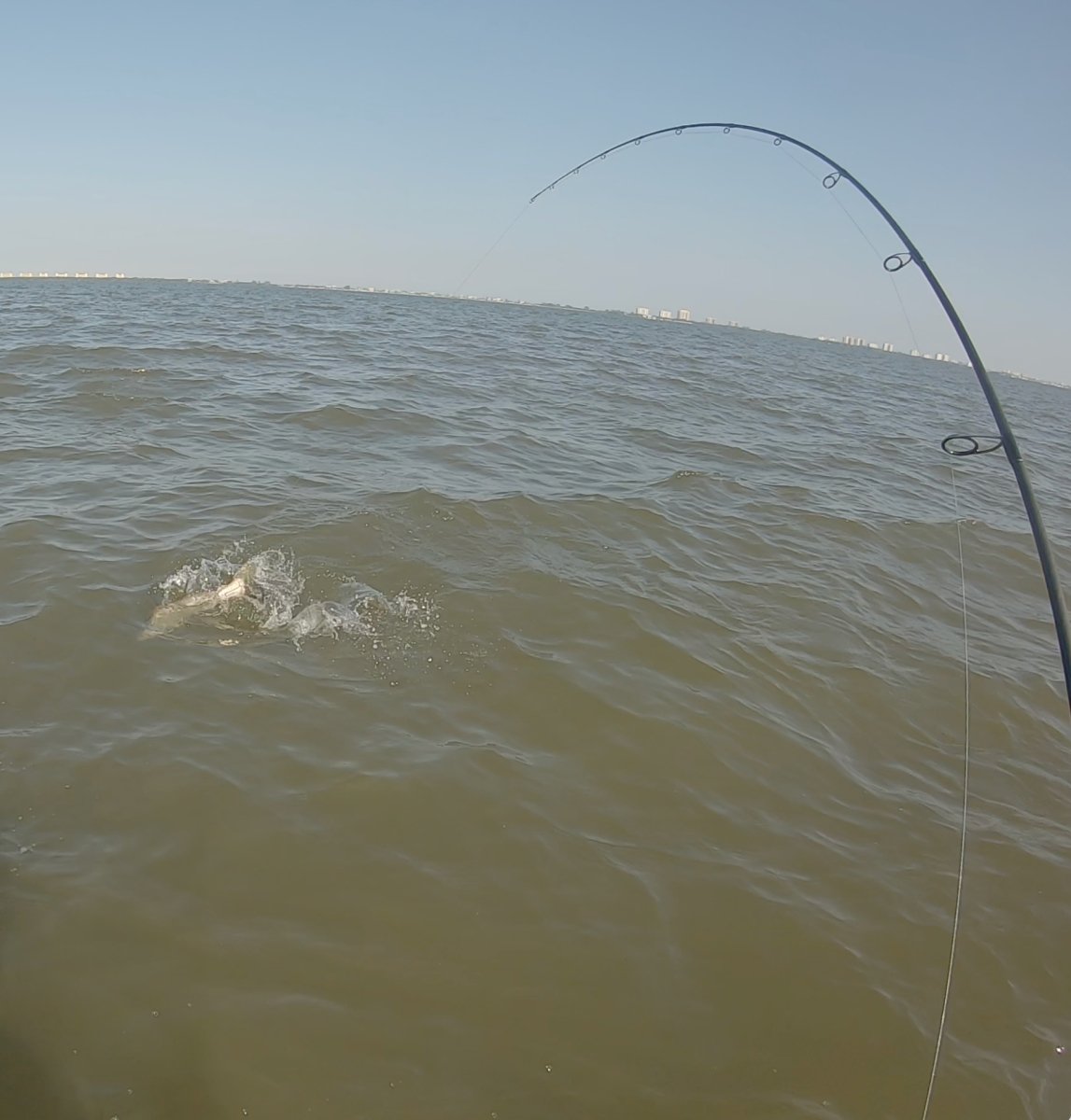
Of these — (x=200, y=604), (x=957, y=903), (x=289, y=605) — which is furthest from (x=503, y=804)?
(x=200, y=604)

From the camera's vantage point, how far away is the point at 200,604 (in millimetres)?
5539

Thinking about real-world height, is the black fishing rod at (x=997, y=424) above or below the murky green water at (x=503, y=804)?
above

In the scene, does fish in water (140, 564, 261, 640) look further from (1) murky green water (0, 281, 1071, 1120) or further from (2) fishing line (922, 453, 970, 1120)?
(2) fishing line (922, 453, 970, 1120)

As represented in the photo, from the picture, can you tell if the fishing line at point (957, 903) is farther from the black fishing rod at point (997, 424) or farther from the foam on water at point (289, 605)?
the foam on water at point (289, 605)

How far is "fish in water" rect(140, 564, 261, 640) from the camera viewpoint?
5.22 meters

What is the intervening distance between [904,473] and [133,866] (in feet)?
41.9

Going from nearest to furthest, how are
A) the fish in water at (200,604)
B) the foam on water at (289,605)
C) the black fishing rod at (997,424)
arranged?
the black fishing rod at (997,424)
the fish in water at (200,604)
the foam on water at (289,605)

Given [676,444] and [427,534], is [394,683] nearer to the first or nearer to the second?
[427,534]

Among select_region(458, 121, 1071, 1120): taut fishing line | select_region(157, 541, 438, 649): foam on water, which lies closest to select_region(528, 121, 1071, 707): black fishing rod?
select_region(458, 121, 1071, 1120): taut fishing line

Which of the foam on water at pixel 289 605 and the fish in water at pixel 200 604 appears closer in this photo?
the fish in water at pixel 200 604

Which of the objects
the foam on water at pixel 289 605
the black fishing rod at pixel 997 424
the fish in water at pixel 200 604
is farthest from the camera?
the foam on water at pixel 289 605

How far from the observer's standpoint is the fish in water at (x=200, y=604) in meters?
5.22

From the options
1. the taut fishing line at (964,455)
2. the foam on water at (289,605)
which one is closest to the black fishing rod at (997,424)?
the taut fishing line at (964,455)

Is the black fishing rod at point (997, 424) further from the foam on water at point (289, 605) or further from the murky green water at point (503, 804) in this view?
the foam on water at point (289, 605)
